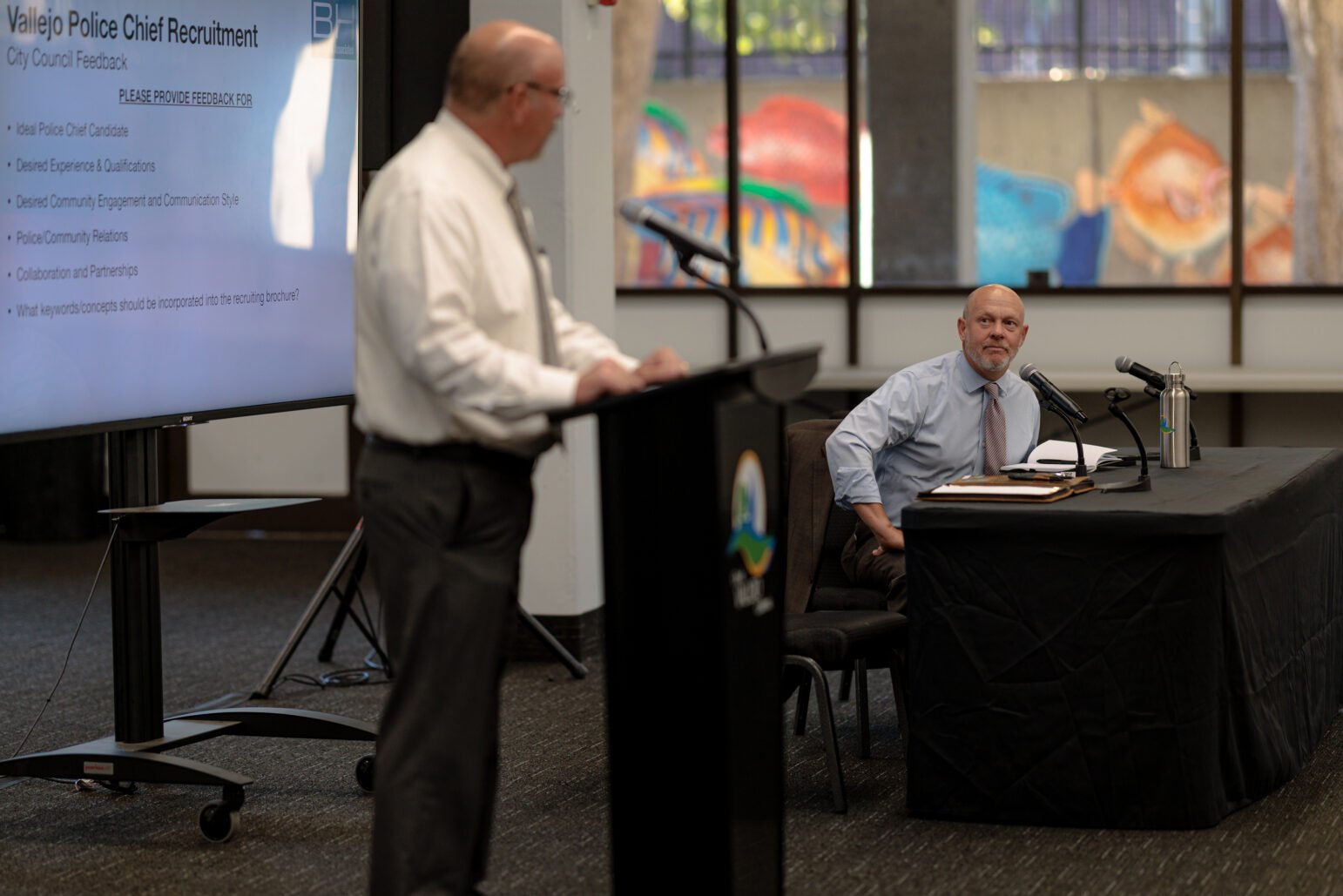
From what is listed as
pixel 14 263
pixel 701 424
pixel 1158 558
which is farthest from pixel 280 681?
pixel 701 424

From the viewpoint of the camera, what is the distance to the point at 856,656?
4078mm

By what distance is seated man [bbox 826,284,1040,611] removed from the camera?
458cm

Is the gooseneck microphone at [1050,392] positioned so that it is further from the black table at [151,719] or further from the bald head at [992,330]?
the black table at [151,719]

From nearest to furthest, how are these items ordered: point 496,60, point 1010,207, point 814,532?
1. point 496,60
2. point 814,532
3. point 1010,207

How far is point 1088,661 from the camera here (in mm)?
3783

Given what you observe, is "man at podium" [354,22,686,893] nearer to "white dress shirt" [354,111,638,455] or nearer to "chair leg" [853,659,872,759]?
"white dress shirt" [354,111,638,455]

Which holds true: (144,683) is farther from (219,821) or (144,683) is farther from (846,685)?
(846,685)

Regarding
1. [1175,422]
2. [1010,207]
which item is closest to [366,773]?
[1175,422]

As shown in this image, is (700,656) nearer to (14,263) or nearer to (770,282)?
(14,263)

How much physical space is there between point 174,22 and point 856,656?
2.09 metres

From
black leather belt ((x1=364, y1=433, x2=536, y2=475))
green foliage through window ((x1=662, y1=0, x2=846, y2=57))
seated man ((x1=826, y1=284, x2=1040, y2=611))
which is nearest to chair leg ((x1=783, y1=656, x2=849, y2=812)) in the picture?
A: seated man ((x1=826, y1=284, x2=1040, y2=611))

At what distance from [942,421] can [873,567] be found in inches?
17.0

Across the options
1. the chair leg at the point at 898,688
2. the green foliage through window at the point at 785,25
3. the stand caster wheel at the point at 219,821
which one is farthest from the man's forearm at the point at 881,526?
the green foliage through window at the point at 785,25

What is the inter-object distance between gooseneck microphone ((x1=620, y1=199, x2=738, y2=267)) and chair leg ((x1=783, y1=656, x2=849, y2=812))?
1464 millimetres
